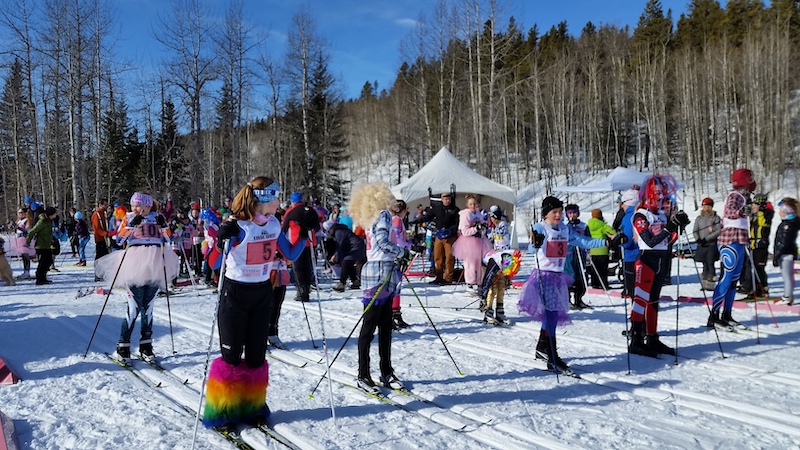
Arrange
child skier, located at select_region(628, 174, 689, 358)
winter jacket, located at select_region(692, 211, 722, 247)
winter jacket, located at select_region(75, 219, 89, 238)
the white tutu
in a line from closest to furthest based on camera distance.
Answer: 1. the white tutu
2. child skier, located at select_region(628, 174, 689, 358)
3. winter jacket, located at select_region(692, 211, 722, 247)
4. winter jacket, located at select_region(75, 219, 89, 238)

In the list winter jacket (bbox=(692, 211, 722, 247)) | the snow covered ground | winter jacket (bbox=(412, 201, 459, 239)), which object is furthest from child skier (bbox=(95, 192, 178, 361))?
winter jacket (bbox=(692, 211, 722, 247))

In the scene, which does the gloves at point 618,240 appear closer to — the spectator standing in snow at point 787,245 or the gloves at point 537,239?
the gloves at point 537,239

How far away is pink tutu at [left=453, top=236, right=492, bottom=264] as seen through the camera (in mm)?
9766

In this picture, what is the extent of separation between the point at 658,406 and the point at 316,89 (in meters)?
29.1

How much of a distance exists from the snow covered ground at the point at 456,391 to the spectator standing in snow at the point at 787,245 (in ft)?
3.44

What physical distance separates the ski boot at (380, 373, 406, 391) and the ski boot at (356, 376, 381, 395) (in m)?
0.10

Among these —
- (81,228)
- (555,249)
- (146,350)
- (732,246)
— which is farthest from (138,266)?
(81,228)

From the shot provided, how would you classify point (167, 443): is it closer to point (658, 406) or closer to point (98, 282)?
point (658, 406)

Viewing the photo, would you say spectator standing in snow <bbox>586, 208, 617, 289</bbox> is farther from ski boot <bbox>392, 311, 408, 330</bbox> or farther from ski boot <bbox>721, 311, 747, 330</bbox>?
ski boot <bbox>392, 311, 408, 330</bbox>

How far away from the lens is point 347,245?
11.5m

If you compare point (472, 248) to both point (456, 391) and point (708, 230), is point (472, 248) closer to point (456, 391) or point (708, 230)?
point (456, 391)

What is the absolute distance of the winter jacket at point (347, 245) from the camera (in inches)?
443

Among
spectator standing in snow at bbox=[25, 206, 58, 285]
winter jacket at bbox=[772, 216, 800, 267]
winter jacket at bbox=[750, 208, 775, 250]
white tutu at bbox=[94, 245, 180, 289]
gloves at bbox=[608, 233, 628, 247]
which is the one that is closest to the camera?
gloves at bbox=[608, 233, 628, 247]

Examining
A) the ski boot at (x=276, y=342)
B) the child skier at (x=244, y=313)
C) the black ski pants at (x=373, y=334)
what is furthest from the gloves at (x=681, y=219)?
the ski boot at (x=276, y=342)
